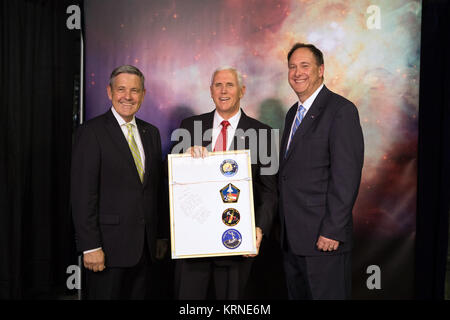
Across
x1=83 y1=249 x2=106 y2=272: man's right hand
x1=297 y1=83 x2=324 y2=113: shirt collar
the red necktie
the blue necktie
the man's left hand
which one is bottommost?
x1=83 y1=249 x2=106 y2=272: man's right hand

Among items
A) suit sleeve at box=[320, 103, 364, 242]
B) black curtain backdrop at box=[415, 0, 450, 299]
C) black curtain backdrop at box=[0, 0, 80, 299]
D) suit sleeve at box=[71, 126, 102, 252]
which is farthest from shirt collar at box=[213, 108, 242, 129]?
black curtain backdrop at box=[415, 0, 450, 299]

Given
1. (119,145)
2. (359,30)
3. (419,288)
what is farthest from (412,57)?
(119,145)

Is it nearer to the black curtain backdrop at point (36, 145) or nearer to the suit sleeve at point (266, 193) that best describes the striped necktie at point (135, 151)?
the suit sleeve at point (266, 193)

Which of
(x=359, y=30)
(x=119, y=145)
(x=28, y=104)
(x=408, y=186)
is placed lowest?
(x=408, y=186)

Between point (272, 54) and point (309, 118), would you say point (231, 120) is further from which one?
point (272, 54)

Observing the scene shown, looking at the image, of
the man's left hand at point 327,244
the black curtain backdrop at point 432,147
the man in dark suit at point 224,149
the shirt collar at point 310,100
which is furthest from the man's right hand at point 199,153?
the black curtain backdrop at point 432,147

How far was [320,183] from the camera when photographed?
2.47 m

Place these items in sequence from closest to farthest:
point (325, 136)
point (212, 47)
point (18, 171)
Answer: point (325, 136) → point (18, 171) → point (212, 47)

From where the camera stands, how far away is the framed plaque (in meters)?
2.50

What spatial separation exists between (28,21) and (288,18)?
192 cm

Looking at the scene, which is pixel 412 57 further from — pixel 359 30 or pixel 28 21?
pixel 28 21

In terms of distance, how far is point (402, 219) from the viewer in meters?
3.28

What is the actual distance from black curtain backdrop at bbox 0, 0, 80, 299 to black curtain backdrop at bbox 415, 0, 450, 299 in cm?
273

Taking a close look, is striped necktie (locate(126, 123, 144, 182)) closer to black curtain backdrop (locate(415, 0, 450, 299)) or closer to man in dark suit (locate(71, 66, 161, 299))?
man in dark suit (locate(71, 66, 161, 299))
